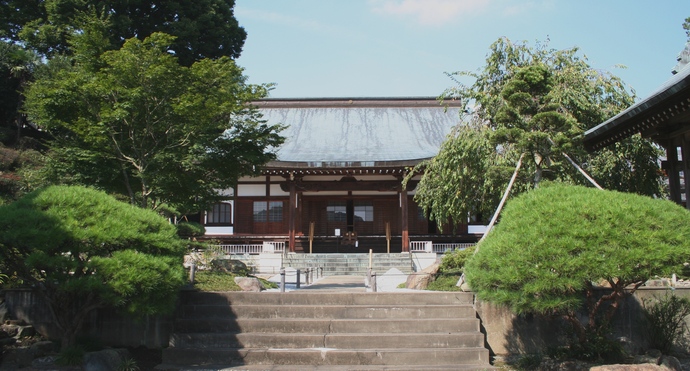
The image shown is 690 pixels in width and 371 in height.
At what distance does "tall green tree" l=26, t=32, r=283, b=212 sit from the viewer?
1008 cm

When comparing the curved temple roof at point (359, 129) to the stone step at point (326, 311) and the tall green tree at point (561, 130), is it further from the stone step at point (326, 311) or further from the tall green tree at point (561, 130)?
the stone step at point (326, 311)

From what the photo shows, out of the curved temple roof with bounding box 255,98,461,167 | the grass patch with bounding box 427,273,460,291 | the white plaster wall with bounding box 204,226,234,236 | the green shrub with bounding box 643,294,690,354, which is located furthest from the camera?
the white plaster wall with bounding box 204,226,234,236

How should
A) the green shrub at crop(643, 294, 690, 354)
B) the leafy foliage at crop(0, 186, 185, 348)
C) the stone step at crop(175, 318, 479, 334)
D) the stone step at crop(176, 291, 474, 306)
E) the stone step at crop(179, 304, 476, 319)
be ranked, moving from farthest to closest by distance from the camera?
the stone step at crop(176, 291, 474, 306) < the stone step at crop(179, 304, 476, 319) < the stone step at crop(175, 318, 479, 334) < the green shrub at crop(643, 294, 690, 354) < the leafy foliage at crop(0, 186, 185, 348)

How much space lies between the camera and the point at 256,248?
21.5 m

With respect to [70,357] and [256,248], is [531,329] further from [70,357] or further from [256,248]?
[256,248]

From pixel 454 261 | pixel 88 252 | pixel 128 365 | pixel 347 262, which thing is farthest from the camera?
pixel 347 262

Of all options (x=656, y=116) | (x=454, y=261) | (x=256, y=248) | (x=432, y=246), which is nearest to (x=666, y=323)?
(x=656, y=116)

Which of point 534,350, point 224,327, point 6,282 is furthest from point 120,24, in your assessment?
point 534,350

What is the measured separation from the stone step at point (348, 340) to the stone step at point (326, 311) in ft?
1.86

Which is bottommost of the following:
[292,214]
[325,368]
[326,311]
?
[325,368]

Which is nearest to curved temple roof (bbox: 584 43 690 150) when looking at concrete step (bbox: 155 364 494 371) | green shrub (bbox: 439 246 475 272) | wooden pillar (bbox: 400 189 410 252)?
green shrub (bbox: 439 246 475 272)

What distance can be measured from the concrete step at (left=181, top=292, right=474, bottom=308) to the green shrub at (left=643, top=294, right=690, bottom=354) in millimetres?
2750

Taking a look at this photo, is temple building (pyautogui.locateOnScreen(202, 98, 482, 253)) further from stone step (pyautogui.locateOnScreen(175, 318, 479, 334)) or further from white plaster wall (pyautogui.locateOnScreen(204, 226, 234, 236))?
stone step (pyautogui.locateOnScreen(175, 318, 479, 334))

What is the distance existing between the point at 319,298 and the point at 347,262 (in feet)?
35.7
